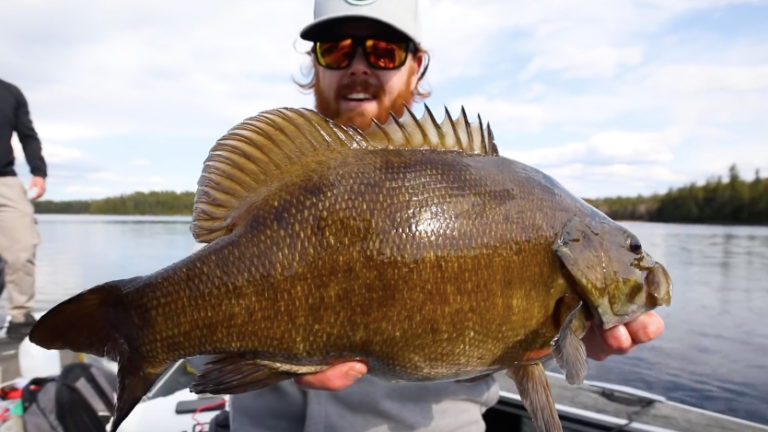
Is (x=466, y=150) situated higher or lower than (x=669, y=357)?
higher

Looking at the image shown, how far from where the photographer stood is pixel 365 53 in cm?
263

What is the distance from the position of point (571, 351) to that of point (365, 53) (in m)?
1.73

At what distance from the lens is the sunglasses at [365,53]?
104 inches

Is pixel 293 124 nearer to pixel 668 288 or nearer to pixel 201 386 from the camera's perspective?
pixel 201 386

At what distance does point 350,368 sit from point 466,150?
29.4 inches

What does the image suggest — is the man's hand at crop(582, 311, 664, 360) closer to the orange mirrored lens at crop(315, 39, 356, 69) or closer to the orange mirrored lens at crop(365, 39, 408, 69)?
the orange mirrored lens at crop(365, 39, 408, 69)

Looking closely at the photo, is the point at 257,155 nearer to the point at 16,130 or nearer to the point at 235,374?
the point at 235,374

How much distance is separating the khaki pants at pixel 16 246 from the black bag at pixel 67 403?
2.64m

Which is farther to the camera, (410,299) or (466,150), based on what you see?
(466,150)

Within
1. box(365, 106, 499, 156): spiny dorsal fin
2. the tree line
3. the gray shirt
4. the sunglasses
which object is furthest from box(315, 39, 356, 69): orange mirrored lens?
A: the tree line

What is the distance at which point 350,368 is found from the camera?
154cm

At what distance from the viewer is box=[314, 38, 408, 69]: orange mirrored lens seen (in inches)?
104

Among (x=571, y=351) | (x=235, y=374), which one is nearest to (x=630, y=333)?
(x=571, y=351)

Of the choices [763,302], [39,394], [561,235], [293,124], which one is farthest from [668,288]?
[763,302]
